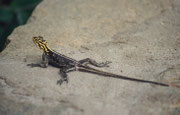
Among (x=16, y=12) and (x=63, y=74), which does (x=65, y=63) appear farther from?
(x=16, y=12)

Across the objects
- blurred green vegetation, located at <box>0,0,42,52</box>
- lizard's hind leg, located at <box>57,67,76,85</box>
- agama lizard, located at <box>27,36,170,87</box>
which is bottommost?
lizard's hind leg, located at <box>57,67,76,85</box>

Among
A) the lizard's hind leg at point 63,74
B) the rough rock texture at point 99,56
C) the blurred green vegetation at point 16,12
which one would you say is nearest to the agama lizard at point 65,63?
the lizard's hind leg at point 63,74

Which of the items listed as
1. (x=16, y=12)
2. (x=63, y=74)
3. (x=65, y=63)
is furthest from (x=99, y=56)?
(x=16, y=12)

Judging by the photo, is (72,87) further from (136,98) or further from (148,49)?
(148,49)

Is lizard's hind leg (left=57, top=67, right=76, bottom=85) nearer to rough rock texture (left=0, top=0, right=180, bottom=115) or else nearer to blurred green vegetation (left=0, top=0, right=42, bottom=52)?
rough rock texture (left=0, top=0, right=180, bottom=115)

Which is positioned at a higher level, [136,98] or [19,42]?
[19,42]

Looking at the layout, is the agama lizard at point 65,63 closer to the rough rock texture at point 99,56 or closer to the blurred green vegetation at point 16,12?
the rough rock texture at point 99,56

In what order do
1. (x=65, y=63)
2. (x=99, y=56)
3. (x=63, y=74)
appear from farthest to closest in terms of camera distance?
(x=99, y=56) < (x=65, y=63) < (x=63, y=74)

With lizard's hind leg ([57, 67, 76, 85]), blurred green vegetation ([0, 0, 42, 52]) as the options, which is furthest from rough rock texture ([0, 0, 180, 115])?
blurred green vegetation ([0, 0, 42, 52])

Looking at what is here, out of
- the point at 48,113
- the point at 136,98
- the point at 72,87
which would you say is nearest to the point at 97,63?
the point at 72,87
